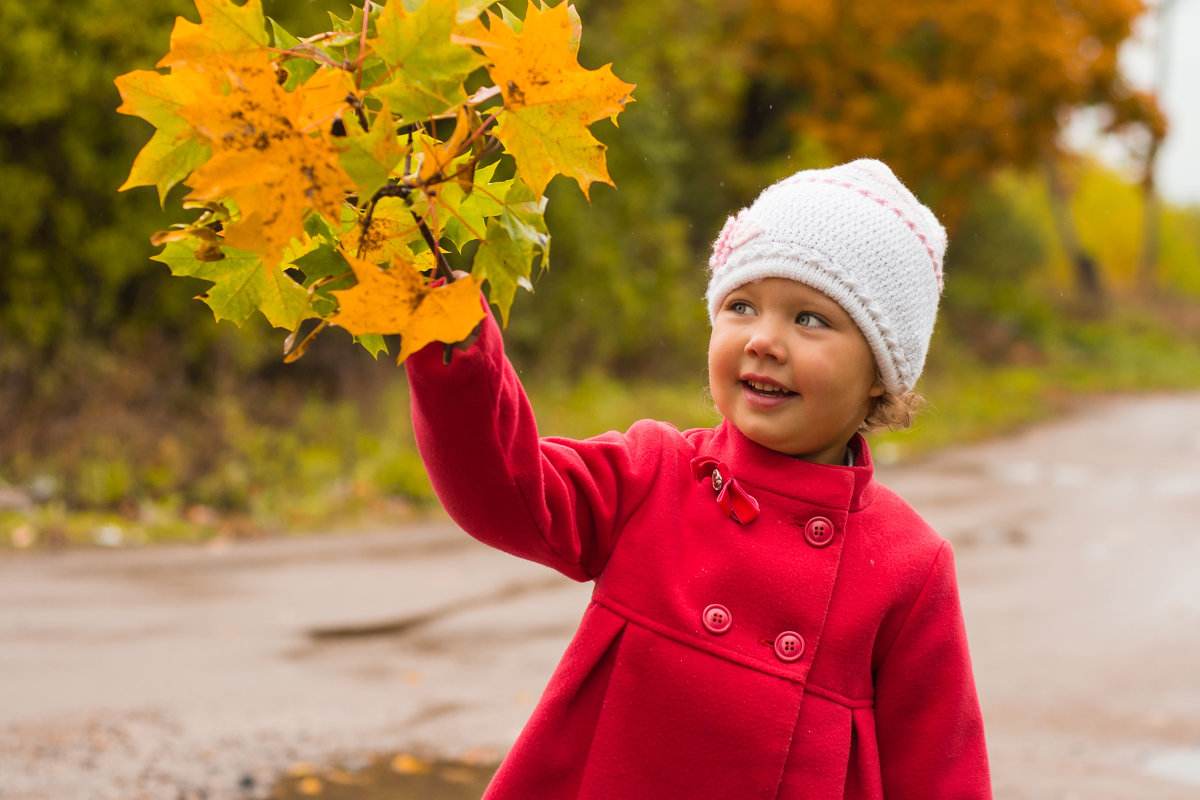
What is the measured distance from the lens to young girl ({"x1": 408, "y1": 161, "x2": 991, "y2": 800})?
5.77 feet

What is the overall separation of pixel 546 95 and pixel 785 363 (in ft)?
2.11

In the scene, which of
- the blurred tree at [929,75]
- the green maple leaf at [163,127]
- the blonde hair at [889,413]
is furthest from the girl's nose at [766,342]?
the blurred tree at [929,75]

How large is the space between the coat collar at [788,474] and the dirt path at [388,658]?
268 centimetres

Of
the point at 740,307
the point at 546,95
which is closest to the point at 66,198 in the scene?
the point at 740,307

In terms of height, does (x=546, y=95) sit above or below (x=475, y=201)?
above

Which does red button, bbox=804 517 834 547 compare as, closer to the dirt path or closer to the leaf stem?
the leaf stem

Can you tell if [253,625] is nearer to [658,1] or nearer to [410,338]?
[410,338]

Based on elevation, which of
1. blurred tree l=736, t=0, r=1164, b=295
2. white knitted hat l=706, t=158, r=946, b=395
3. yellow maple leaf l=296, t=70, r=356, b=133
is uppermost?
blurred tree l=736, t=0, r=1164, b=295

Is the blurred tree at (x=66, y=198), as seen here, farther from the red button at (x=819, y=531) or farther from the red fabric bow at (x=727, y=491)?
the red button at (x=819, y=531)

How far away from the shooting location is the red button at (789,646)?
1778 mm

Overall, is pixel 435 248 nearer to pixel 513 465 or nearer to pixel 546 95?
pixel 546 95

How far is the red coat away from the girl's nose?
172mm

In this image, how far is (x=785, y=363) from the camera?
180 cm

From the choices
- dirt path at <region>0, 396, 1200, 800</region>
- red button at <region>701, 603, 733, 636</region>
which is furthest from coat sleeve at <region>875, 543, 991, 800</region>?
dirt path at <region>0, 396, 1200, 800</region>
